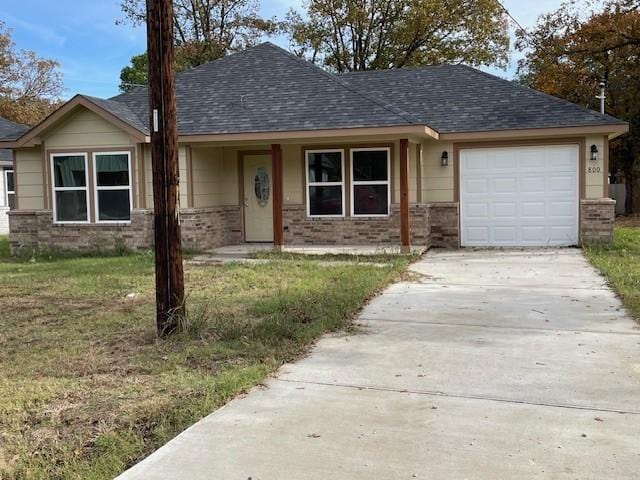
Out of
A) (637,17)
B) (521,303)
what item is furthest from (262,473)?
(637,17)

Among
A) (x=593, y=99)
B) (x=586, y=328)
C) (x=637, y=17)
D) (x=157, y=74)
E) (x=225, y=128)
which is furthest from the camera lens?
(x=593, y=99)

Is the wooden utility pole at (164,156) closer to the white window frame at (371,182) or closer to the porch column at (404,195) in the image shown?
the porch column at (404,195)

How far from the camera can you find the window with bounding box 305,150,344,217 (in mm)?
14367

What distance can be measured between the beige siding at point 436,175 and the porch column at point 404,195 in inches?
65.0

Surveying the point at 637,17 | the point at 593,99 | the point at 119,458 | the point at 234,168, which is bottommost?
the point at 119,458

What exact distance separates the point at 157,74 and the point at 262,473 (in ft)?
13.5

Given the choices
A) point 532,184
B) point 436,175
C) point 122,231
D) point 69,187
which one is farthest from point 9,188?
point 532,184

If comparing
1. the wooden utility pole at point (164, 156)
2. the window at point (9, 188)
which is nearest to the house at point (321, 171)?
the wooden utility pole at point (164, 156)

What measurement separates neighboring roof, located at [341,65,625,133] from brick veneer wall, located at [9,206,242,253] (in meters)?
4.96

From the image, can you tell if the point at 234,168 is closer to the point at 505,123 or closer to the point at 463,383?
the point at 505,123

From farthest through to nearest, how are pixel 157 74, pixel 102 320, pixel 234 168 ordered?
pixel 234 168, pixel 102 320, pixel 157 74

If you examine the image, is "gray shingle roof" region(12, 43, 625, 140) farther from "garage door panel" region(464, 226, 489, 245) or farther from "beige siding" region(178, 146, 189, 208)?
"garage door panel" region(464, 226, 489, 245)

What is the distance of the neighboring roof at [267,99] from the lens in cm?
1285

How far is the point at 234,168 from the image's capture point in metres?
15.3
